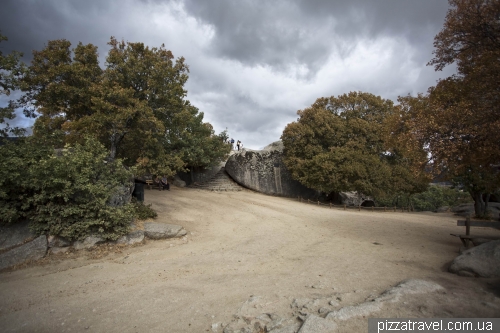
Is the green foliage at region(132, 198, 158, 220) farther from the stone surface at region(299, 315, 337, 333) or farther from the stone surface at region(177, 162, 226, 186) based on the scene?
the stone surface at region(177, 162, 226, 186)

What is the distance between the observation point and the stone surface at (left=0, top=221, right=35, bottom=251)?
816cm

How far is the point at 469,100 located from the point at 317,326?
7.05 metres

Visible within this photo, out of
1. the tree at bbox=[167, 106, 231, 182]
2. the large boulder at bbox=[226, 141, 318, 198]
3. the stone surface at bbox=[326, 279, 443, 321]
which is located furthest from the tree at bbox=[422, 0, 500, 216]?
the large boulder at bbox=[226, 141, 318, 198]

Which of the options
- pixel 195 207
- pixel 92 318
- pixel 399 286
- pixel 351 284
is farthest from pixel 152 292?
pixel 195 207

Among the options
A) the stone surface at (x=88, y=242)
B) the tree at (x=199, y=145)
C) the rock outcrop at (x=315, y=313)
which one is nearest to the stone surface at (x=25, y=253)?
the stone surface at (x=88, y=242)

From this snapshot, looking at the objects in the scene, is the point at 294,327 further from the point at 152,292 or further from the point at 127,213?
the point at 127,213

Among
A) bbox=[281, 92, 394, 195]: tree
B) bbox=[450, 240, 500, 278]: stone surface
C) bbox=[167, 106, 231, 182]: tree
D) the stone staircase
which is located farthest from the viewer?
the stone staircase

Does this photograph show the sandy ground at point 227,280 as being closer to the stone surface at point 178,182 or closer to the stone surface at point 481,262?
the stone surface at point 481,262

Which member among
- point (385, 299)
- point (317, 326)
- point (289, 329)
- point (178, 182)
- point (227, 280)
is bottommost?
point (227, 280)

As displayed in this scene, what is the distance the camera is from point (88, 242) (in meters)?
8.61

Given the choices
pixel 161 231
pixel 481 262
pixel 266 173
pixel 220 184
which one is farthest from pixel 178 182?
pixel 481 262

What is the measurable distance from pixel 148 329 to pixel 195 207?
11.1 metres

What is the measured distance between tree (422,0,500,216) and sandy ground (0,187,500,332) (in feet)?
9.14

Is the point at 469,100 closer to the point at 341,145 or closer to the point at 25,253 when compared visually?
the point at 25,253
